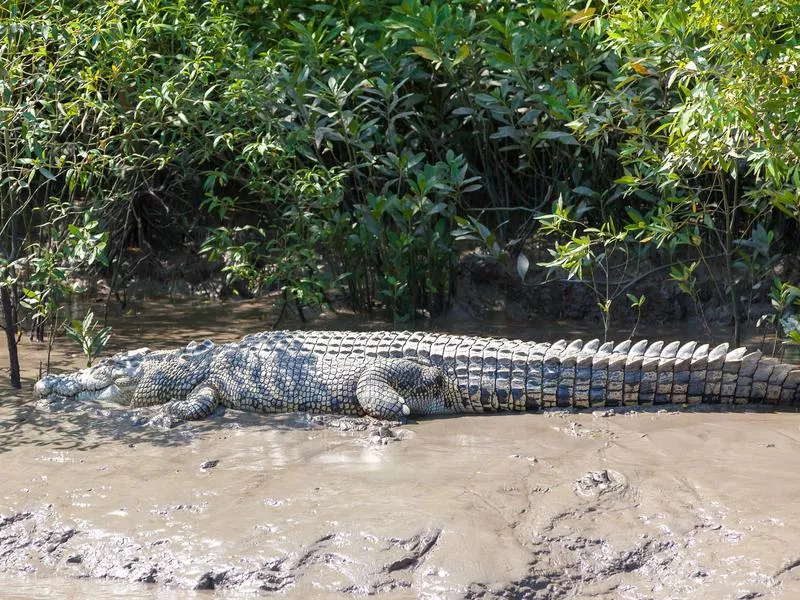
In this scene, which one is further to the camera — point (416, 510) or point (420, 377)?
point (420, 377)

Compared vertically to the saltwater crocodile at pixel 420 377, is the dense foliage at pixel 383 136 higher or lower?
higher

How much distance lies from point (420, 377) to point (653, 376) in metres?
1.37

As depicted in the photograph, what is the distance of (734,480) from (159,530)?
2.54m

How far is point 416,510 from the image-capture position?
4.47 m

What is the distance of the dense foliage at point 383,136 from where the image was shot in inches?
271

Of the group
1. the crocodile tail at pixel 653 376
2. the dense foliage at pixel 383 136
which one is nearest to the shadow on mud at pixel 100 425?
the dense foliage at pixel 383 136

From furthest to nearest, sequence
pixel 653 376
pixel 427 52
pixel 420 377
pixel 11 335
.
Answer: pixel 427 52 < pixel 11 335 < pixel 420 377 < pixel 653 376

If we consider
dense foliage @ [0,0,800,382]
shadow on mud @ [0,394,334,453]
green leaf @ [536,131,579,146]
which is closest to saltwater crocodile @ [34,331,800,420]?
shadow on mud @ [0,394,334,453]

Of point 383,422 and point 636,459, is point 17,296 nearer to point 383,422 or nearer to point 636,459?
point 383,422

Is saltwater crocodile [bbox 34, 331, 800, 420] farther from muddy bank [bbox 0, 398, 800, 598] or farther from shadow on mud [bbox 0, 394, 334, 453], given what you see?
muddy bank [bbox 0, 398, 800, 598]

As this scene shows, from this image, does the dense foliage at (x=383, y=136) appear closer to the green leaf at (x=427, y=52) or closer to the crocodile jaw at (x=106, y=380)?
the green leaf at (x=427, y=52)

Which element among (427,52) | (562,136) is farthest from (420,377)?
(427,52)

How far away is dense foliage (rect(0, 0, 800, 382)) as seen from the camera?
6875 millimetres

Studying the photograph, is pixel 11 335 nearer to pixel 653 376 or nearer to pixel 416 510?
pixel 416 510
